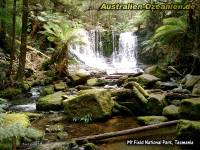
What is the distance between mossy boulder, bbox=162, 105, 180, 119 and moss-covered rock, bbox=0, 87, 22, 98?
524 centimetres

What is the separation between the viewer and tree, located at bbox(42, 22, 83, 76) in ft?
43.3

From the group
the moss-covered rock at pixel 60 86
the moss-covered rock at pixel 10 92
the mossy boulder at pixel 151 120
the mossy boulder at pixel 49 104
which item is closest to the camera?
the mossy boulder at pixel 151 120

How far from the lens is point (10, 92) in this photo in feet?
35.8

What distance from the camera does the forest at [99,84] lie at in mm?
6336

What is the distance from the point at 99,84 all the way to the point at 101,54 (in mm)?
8912

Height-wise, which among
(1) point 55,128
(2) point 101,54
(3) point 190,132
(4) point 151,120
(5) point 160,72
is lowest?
(1) point 55,128

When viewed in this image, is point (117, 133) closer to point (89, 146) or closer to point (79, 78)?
point (89, 146)

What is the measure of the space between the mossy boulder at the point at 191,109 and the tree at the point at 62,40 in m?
6.88

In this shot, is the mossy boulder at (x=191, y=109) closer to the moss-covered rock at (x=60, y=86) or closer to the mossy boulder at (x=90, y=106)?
the mossy boulder at (x=90, y=106)

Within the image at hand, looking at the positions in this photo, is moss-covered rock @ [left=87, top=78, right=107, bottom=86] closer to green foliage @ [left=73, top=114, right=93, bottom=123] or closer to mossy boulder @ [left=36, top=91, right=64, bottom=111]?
mossy boulder @ [left=36, top=91, right=64, bottom=111]

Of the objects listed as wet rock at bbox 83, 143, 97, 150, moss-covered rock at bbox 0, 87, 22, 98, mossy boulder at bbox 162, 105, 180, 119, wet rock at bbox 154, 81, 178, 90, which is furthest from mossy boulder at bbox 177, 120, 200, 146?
moss-covered rock at bbox 0, 87, 22, 98

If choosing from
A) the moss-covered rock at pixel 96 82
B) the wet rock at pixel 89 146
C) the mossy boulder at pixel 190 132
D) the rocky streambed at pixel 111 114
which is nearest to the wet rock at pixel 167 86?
the rocky streambed at pixel 111 114

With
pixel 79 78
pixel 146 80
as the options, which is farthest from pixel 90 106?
pixel 79 78

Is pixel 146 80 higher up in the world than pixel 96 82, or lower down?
higher up
